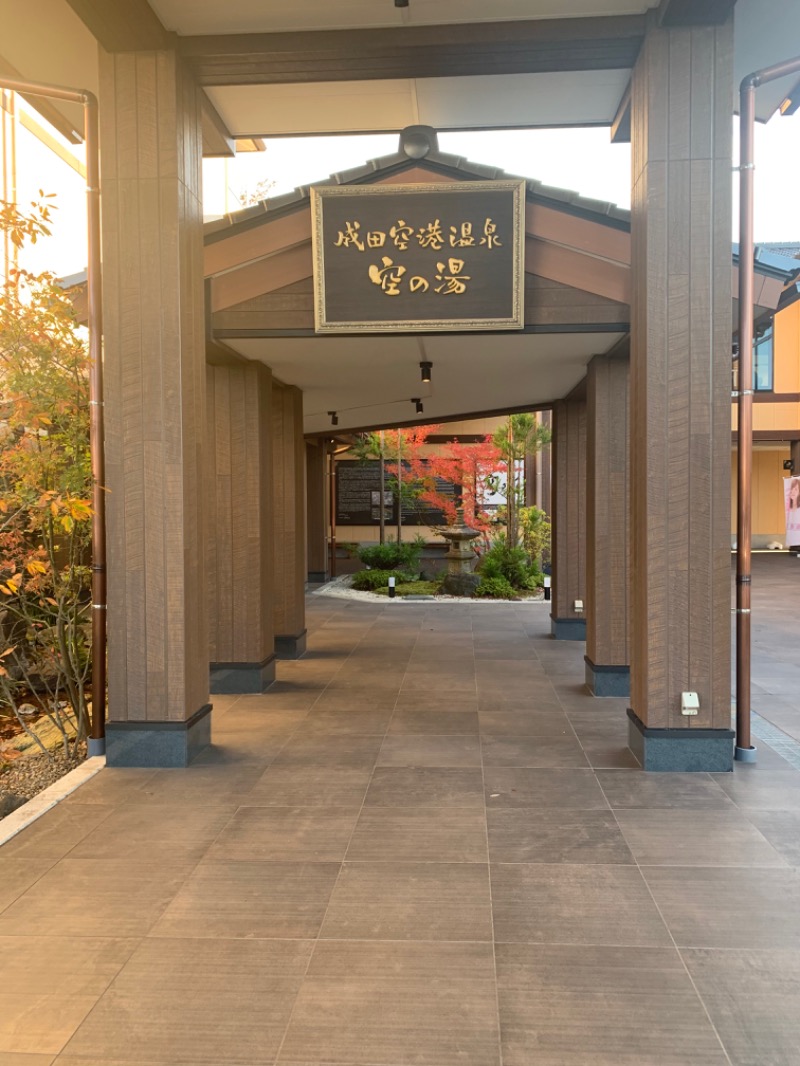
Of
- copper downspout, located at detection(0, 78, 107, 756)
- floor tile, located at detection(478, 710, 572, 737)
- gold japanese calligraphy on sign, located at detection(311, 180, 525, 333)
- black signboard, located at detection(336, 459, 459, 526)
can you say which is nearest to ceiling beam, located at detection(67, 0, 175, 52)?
copper downspout, located at detection(0, 78, 107, 756)

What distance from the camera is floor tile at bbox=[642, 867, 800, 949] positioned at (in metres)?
2.64

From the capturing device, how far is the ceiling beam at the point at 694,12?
3984 millimetres

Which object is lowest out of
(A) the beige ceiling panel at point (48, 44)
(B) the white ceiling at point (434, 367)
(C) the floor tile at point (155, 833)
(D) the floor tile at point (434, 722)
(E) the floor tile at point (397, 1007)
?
(D) the floor tile at point (434, 722)

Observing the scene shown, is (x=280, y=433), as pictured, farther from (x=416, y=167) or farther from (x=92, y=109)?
(x=92, y=109)

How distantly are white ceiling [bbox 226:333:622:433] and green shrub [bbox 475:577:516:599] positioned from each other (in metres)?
3.80

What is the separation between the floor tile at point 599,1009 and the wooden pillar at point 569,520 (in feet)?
20.5

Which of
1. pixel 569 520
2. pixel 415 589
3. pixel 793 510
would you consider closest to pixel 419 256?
pixel 569 520

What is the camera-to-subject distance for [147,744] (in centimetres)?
447

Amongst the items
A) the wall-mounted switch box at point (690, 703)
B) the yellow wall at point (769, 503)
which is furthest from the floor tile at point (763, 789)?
the yellow wall at point (769, 503)

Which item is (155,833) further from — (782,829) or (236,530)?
(236,530)

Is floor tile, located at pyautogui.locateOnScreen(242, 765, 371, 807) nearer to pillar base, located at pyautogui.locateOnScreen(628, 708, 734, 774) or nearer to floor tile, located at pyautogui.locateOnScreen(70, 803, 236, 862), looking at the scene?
floor tile, located at pyautogui.locateOnScreen(70, 803, 236, 862)

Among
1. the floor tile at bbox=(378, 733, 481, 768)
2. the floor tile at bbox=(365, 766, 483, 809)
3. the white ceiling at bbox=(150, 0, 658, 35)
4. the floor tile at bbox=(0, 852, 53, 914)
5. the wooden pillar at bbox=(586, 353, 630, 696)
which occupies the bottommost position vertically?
the floor tile at bbox=(378, 733, 481, 768)

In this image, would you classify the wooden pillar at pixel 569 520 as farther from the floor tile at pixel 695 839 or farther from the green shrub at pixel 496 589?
the floor tile at pixel 695 839

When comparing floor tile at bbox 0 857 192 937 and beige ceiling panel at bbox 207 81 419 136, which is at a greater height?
beige ceiling panel at bbox 207 81 419 136
